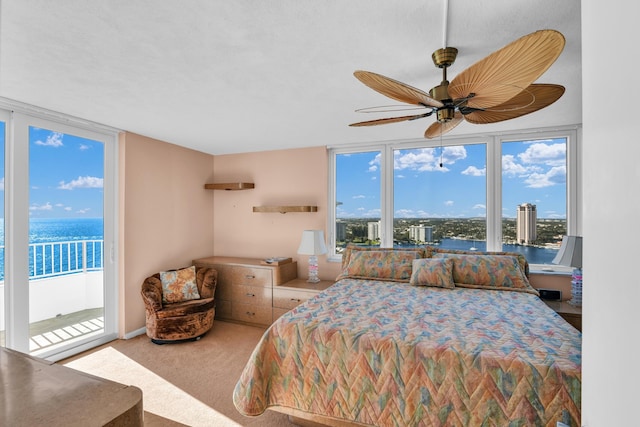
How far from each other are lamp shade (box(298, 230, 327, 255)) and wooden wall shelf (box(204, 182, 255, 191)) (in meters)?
1.26

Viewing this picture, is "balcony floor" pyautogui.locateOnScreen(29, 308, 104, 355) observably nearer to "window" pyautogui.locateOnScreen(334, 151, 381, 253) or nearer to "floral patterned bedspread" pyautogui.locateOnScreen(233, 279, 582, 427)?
"floral patterned bedspread" pyautogui.locateOnScreen(233, 279, 582, 427)

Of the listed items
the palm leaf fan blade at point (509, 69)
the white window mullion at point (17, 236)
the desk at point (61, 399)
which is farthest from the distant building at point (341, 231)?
the desk at point (61, 399)

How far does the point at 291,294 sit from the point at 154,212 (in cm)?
207

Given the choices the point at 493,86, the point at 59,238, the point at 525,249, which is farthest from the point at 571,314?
the point at 59,238

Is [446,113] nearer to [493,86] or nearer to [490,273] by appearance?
[493,86]

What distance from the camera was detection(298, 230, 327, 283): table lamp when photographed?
403 centimetres

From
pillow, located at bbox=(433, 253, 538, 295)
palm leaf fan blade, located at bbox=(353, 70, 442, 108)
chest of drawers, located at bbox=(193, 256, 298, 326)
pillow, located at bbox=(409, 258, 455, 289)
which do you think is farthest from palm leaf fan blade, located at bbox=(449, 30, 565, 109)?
chest of drawers, located at bbox=(193, 256, 298, 326)

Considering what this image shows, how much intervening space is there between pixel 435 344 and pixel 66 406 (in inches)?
66.7

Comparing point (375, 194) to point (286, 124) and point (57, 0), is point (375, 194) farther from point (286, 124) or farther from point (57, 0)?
point (57, 0)

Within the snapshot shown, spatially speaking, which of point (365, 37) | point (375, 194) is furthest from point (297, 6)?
point (375, 194)

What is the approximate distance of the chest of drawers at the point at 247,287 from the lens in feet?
13.5

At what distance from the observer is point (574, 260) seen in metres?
2.97

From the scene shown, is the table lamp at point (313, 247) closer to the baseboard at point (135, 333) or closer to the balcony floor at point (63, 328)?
the baseboard at point (135, 333)

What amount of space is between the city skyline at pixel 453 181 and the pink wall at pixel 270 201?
36 centimetres
